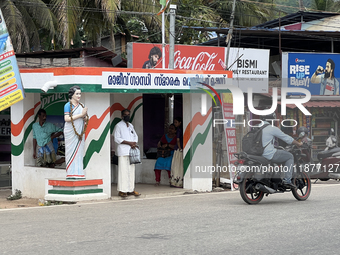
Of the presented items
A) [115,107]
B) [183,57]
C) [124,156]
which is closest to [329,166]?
[115,107]

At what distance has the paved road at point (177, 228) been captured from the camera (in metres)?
6.10

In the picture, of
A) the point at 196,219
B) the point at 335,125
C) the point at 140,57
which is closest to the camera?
the point at 196,219

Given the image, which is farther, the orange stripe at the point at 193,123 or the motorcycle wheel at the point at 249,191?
the orange stripe at the point at 193,123

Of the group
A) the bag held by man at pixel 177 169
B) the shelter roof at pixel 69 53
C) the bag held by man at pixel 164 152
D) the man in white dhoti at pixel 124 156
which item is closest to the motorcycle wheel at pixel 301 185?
the bag held by man at pixel 177 169

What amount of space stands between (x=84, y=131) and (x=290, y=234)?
5.64 meters

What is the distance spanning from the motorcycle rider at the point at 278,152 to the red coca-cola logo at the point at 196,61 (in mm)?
9988

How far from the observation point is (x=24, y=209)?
9.98 meters

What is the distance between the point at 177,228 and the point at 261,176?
9.76 feet

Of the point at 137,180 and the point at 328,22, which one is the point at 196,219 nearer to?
the point at 137,180

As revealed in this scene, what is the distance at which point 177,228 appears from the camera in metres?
7.36

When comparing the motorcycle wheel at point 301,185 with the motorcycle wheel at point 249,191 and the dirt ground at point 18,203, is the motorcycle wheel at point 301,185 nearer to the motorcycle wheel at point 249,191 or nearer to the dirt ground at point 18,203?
the motorcycle wheel at point 249,191

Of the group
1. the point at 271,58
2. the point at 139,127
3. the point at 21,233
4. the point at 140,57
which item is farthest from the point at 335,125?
the point at 21,233

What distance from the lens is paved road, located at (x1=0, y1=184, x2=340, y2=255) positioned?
20.0ft

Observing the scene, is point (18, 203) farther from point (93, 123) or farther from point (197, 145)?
point (197, 145)
